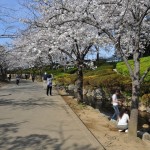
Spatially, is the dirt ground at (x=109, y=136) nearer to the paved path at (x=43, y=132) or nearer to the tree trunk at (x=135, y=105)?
the tree trunk at (x=135, y=105)

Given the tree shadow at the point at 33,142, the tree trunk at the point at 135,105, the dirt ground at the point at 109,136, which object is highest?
the tree trunk at the point at 135,105

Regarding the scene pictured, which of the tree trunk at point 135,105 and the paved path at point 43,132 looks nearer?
the paved path at point 43,132

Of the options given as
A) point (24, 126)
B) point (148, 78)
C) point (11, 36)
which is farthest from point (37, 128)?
point (148, 78)

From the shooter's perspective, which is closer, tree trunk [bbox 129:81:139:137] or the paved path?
the paved path

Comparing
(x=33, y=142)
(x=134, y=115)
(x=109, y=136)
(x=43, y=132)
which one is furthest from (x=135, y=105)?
(x=33, y=142)

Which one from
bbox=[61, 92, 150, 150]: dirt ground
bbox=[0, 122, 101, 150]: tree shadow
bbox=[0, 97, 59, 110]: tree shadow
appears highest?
bbox=[0, 97, 59, 110]: tree shadow

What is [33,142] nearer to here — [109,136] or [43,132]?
[43,132]

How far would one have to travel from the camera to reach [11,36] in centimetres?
1689

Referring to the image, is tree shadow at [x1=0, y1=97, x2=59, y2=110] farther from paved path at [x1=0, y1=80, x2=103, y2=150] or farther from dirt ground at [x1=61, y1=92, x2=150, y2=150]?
dirt ground at [x1=61, y1=92, x2=150, y2=150]

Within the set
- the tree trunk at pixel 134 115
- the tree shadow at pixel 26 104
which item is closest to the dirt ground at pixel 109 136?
the tree trunk at pixel 134 115

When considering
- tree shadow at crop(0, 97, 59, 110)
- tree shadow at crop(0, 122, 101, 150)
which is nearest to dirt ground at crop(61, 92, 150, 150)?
tree shadow at crop(0, 122, 101, 150)

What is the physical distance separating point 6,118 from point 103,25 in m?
5.41

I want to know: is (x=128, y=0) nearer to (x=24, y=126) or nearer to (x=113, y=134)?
(x=113, y=134)

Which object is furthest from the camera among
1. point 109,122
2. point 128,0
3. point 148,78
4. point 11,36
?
point 148,78
